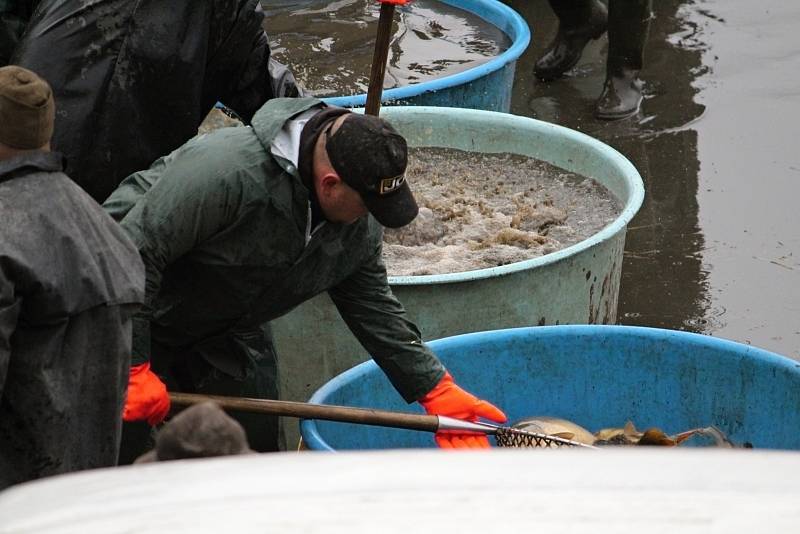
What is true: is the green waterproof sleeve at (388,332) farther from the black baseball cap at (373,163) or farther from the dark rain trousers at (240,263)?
the black baseball cap at (373,163)

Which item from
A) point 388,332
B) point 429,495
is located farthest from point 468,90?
point 429,495

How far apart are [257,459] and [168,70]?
89.9 inches

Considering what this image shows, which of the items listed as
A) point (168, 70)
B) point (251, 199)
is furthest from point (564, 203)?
point (251, 199)

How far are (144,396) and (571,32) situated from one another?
501 cm

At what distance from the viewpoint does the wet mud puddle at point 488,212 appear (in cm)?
432

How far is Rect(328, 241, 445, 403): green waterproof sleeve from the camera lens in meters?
3.30

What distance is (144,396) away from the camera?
3.02 metres

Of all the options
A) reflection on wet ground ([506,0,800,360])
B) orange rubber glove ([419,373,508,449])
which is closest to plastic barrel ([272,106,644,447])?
orange rubber glove ([419,373,508,449])

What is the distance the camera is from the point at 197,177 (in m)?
2.95

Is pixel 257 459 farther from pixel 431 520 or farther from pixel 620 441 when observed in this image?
pixel 620 441

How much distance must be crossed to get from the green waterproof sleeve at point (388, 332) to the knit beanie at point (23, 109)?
1.04 m

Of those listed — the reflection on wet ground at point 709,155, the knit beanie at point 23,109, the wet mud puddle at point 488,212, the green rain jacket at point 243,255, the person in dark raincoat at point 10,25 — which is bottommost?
the reflection on wet ground at point 709,155

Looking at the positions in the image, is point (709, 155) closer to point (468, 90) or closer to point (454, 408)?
point (468, 90)

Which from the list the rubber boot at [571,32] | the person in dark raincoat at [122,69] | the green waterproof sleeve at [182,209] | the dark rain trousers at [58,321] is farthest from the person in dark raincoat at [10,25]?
the rubber boot at [571,32]
